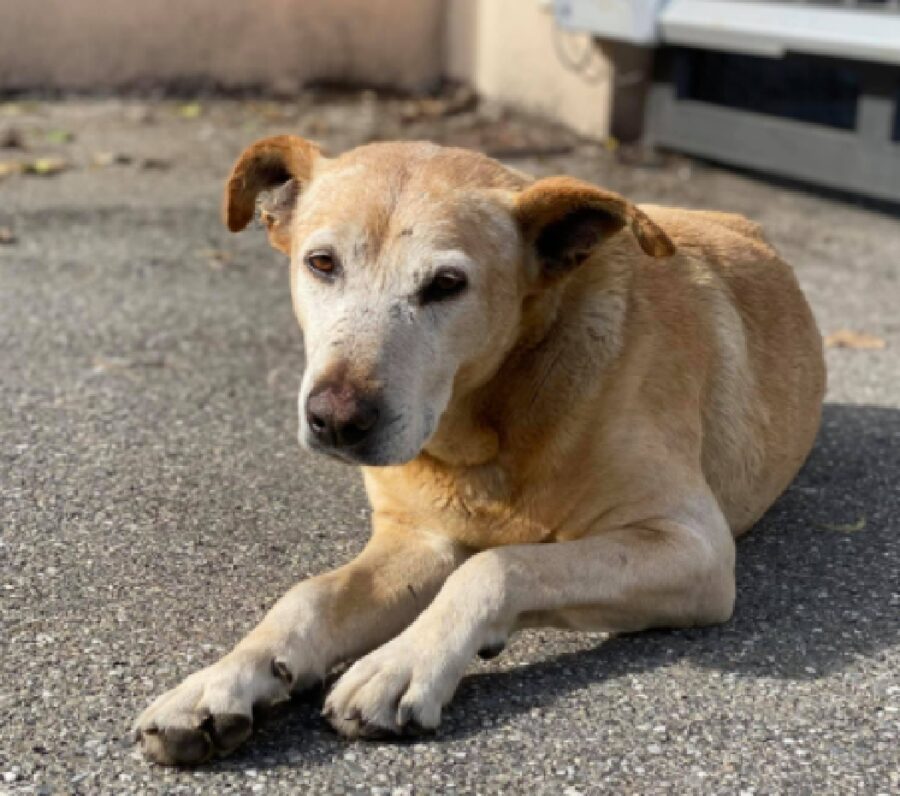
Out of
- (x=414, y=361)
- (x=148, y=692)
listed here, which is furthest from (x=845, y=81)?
(x=148, y=692)

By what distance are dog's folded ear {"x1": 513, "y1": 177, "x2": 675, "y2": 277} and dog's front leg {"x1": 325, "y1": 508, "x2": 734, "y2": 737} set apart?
70cm

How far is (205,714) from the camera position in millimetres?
2781

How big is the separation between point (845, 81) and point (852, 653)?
6.21 m

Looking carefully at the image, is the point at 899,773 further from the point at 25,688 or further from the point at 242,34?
the point at 242,34

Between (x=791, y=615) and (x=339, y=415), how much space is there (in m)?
1.36

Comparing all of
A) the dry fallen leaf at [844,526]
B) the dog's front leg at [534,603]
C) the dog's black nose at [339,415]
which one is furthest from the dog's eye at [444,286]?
the dry fallen leaf at [844,526]

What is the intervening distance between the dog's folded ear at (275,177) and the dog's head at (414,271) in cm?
5

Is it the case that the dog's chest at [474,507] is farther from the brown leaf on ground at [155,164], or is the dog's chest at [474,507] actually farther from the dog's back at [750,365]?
the brown leaf on ground at [155,164]

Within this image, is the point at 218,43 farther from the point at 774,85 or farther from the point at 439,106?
the point at 774,85

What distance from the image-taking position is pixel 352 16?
11.5 m

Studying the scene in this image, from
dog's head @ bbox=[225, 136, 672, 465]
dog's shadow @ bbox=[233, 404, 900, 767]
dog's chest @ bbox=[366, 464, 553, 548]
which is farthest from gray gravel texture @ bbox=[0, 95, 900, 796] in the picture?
dog's head @ bbox=[225, 136, 672, 465]

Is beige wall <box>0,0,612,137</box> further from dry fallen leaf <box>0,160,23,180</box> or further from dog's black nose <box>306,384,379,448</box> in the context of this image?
dog's black nose <box>306,384,379,448</box>

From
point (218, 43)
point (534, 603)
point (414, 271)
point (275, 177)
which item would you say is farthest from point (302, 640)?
point (218, 43)

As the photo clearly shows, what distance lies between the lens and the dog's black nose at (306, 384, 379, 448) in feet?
9.87
